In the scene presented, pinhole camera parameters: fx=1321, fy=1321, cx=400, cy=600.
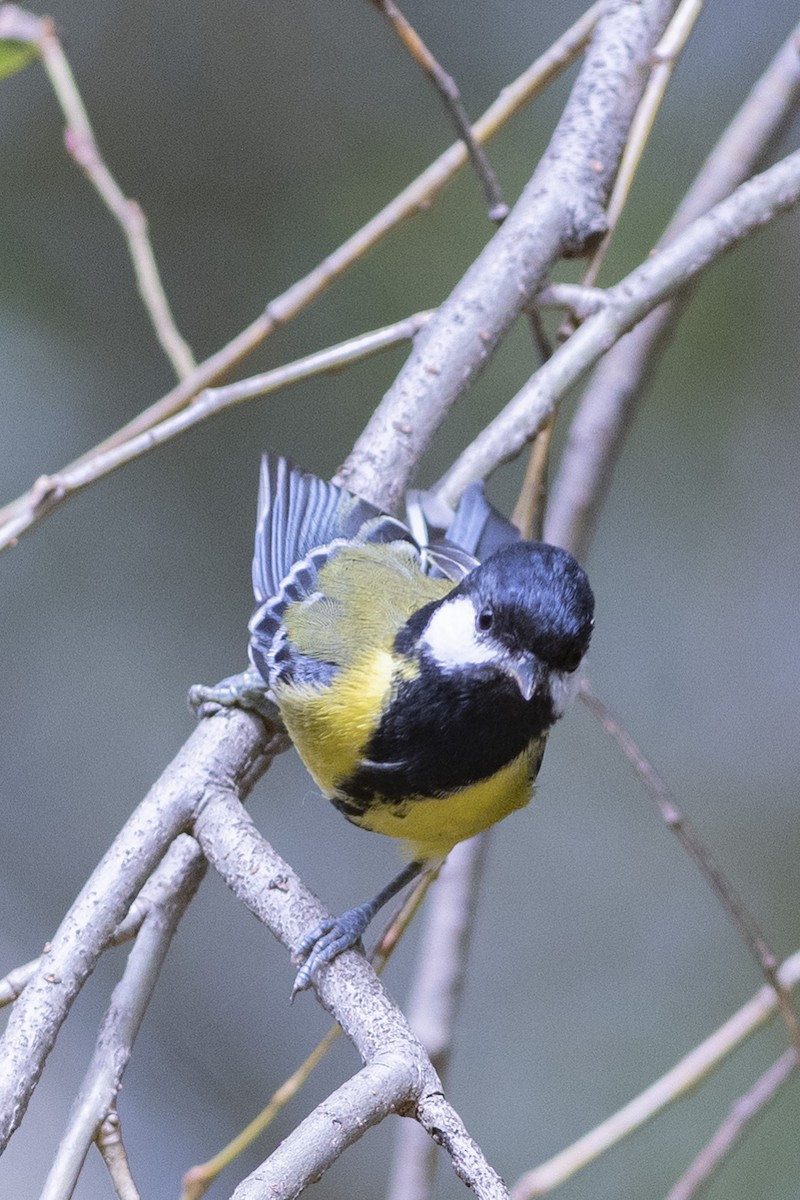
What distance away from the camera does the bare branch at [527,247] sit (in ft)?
5.68

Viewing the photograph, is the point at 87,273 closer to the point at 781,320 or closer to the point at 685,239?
the point at 781,320

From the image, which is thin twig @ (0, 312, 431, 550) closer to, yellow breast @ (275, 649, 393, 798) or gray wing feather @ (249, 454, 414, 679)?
gray wing feather @ (249, 454, 414, 679)

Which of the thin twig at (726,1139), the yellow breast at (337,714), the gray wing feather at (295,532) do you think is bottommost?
the thin twig at (726,1139)

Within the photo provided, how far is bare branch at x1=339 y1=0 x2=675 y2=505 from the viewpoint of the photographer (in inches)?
68.2

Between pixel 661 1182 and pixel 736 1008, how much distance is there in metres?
0.44

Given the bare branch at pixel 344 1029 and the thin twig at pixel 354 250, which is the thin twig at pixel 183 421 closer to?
the thin twig at pixel 354 250

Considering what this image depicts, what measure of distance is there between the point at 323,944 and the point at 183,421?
64 centimetres

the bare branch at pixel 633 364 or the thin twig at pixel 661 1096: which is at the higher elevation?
the bare branch at pixel 633 364

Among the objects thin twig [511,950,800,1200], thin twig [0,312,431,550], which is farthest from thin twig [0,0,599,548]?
thin twig [511,950,800,1200]

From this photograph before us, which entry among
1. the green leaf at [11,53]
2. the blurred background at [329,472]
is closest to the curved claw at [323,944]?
the green leaf at [11,53]

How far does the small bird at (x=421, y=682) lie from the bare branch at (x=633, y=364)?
1.25 ft

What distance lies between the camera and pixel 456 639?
1.44 meters

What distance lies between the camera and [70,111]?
196 centimetres

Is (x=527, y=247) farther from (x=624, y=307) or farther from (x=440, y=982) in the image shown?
(x=440, y=982)
